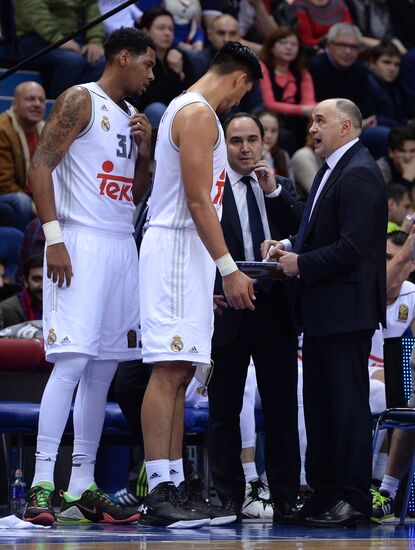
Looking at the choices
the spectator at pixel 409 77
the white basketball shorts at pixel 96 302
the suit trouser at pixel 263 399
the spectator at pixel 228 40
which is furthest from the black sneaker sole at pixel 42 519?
the spectator at pixel 409 77

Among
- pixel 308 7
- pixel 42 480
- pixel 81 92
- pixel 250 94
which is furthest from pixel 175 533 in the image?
pixel 308 7

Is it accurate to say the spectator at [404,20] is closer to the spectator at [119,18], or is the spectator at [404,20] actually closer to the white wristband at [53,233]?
the spectator at [119,18]

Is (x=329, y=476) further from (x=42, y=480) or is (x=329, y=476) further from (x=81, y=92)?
(x=81, y=92)

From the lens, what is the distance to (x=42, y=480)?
5945mm

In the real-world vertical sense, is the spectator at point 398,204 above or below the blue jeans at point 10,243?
above

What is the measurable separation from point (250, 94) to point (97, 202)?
619 cm

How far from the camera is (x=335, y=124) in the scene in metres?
6.48

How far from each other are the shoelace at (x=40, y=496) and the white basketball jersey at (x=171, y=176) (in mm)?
1341

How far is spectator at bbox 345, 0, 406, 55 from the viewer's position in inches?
562

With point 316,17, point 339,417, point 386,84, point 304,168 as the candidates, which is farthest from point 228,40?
point 339,417

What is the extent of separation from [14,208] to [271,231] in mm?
3753

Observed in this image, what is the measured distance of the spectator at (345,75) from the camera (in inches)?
506

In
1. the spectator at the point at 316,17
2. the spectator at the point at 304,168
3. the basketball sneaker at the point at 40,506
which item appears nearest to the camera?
the basketball sneaker at the point at 40,506

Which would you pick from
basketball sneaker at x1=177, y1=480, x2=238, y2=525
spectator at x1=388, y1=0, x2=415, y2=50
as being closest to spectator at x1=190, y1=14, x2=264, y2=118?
spectator at x1=388, y1=0, x2=415, y2=50
